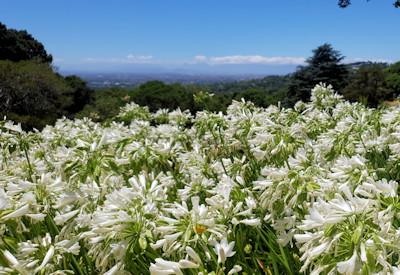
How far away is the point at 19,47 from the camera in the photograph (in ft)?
170

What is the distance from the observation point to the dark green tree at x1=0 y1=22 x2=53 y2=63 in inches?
1966

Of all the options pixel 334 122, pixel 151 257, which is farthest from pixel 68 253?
pixel 334 122

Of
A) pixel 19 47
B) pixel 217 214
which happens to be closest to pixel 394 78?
pixel 217 214

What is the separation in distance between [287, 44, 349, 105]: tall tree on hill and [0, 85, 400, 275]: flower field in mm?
43970

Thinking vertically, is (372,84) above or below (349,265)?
below

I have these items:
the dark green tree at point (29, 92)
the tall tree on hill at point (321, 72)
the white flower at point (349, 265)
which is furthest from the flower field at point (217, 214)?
the tall tree on hill at point (321, 72)

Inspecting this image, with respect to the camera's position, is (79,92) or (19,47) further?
(79,92)

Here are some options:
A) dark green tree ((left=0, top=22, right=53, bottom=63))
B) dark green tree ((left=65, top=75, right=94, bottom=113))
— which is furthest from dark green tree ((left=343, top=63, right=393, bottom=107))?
dark green tree ((left=0, top=22, right=53, bottom=63))

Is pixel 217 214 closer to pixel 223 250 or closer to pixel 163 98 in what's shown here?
pixel 223 250

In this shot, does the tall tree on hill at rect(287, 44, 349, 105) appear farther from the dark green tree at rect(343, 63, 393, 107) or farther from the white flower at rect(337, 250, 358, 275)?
the white flower at rect(337, 250, 358, 275)

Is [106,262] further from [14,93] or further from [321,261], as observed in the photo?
[14,93]

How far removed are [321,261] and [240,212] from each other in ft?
2.31

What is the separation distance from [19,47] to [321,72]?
34944 millimetres

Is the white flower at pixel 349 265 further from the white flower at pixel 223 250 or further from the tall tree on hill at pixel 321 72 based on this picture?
the tall tree on hill at pixel 321 72
